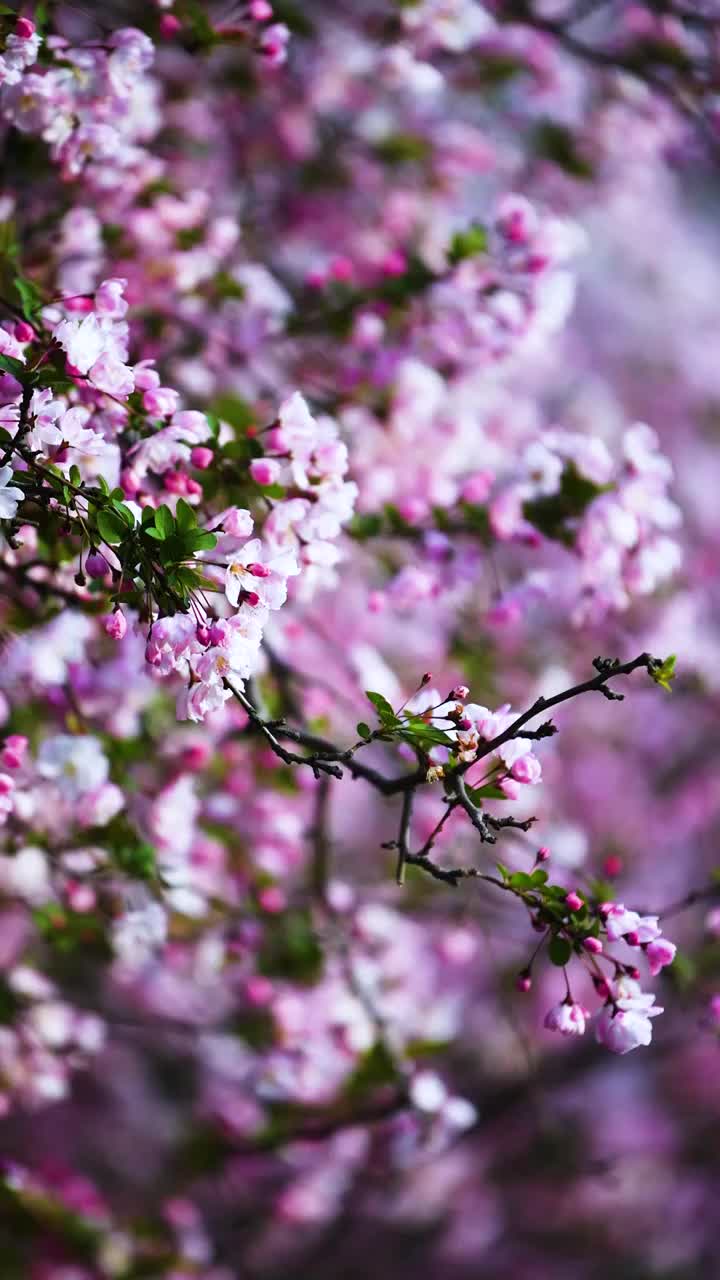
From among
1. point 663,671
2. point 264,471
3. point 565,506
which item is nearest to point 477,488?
point 565,506

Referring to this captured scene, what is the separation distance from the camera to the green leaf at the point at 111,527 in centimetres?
134

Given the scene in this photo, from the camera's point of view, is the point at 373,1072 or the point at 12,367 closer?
the point at 12,367

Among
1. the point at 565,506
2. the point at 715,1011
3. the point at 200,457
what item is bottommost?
the point at 715,1011

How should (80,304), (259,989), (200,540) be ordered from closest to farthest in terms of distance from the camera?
(200,540), (80,304), (259,989)

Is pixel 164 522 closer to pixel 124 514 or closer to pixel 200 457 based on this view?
pixel 124 514

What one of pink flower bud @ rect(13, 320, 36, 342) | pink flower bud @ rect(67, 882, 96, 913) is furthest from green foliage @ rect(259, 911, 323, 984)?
pink flower bud @ rect(13, 320, 36, 342)

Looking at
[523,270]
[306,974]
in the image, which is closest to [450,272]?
[523,270]

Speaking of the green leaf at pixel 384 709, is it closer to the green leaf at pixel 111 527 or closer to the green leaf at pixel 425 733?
the green leaf at pixel 425 733

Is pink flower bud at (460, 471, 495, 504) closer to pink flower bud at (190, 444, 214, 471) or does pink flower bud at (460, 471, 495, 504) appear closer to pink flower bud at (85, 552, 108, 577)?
pink flower bud at (190, 444, 214, 471)

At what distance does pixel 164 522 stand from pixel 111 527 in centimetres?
6

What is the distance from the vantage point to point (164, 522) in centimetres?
135

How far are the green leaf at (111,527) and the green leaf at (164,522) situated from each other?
0.04m

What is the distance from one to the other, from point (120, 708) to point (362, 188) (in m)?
2.17

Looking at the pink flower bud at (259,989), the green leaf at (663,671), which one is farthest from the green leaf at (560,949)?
the pink flower bud at (259,989)
